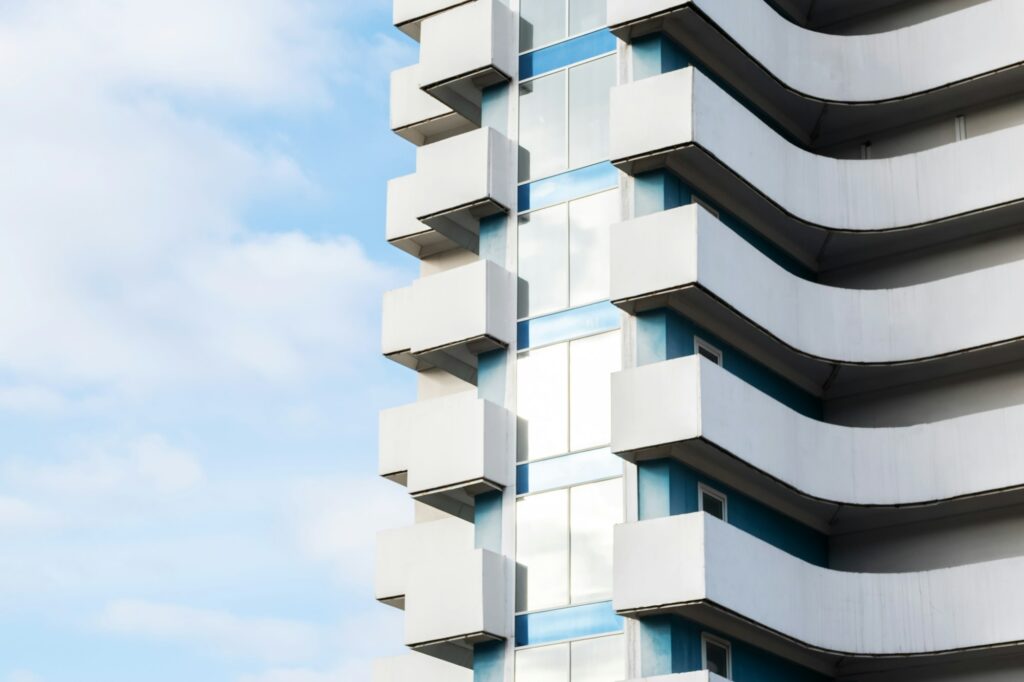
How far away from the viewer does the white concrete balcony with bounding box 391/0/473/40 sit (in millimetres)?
40541

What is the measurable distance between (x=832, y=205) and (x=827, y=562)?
25.0 feet

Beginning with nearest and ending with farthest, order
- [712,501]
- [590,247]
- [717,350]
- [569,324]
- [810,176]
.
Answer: [712,501], [717,350], [569,324], [590,247], [810,176]

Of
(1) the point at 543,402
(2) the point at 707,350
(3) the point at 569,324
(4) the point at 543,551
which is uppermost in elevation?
(3) the point at 569,324

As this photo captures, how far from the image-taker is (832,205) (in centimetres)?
3747

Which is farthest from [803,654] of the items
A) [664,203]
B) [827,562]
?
[664,203]

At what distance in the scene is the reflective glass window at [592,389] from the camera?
112ft

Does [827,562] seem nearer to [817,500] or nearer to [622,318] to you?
[817,500]

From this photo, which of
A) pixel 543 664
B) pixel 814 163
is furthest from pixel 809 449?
pixel 543 664

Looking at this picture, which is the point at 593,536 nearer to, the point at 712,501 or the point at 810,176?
the point at 712,501

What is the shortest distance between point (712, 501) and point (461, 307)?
22.2 ft

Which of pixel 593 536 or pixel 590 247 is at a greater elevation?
pixel 590 247

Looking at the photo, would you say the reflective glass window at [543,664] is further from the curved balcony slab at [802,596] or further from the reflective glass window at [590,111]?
the reflective glass window at [590,111]

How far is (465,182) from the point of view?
37.4 metres

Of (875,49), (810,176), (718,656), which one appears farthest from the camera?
(875,49)
